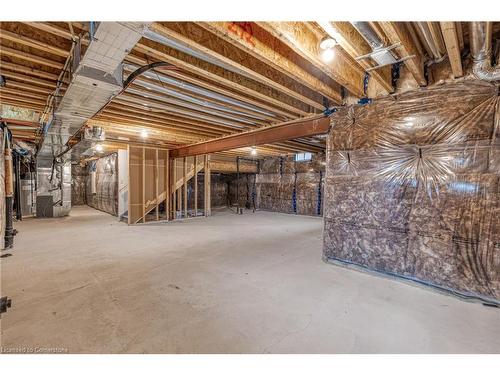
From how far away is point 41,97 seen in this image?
306 centimetres

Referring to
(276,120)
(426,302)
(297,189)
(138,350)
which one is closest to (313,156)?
(297,189)

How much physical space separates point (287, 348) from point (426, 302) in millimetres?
1574

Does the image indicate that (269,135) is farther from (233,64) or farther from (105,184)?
(105,184)

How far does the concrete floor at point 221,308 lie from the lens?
1.57m

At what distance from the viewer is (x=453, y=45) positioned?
1767mm

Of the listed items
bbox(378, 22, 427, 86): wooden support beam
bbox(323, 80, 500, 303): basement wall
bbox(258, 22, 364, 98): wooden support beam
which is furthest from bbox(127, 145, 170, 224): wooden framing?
bbox(378, 22, 427, 86): wooden support beam

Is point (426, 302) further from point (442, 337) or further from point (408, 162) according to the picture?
point (408, 162)

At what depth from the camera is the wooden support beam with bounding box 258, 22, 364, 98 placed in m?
1.67

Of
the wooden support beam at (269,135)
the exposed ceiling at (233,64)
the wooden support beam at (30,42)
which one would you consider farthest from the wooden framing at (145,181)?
the wooden support beam at (30,42)

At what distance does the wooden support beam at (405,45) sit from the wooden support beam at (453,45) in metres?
0.25

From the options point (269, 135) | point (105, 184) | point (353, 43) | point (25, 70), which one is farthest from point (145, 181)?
point (353, 43)

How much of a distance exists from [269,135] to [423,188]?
2.53 metres

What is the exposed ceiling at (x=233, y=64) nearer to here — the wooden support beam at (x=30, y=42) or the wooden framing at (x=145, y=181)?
the wooden support beam at (x=30, y=42)
